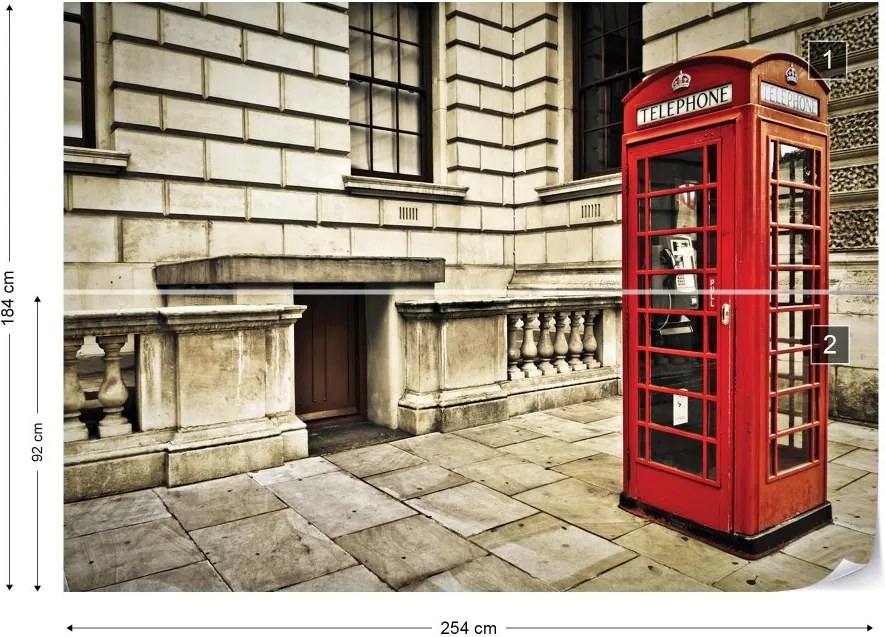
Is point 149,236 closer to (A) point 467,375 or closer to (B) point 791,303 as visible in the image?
(A) point 467,375

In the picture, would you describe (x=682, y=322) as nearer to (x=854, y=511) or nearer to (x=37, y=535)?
(x=854, y=511)

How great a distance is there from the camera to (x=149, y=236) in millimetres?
6812

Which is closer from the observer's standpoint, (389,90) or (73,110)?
(73,110)

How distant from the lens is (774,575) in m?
2.86

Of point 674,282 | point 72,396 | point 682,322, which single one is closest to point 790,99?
point 674,282

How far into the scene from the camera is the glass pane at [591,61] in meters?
9.10

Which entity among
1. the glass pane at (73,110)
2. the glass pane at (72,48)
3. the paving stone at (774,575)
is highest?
the glass pane at (72,48)

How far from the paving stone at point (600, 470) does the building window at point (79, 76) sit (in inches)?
245

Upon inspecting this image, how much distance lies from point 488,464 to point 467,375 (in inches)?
51.7

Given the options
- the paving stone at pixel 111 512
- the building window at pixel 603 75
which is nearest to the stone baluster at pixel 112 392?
the paving stone at pixel 111 512

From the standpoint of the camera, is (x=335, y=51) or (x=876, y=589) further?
(x=335, y=51)

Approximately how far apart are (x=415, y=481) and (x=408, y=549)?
3.44 ft

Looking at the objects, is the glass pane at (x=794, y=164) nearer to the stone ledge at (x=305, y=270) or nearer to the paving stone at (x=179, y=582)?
the stone ledge at (x=305, y=270)

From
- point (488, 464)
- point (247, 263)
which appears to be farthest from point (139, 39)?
point (488, 464)
